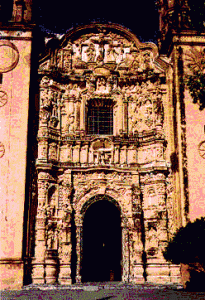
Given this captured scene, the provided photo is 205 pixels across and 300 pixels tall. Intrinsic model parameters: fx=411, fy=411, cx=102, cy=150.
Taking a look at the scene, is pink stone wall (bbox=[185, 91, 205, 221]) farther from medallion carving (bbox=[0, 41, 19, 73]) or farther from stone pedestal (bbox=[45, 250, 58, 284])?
medallion carving (bbox=[0, 41, 19, 73])

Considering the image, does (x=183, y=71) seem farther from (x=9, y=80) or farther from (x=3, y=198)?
(x=3, y=198)

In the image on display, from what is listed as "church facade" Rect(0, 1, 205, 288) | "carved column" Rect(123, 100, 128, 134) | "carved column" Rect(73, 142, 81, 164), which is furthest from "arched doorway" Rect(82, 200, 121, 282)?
"carved column" Rect(123, 100, 128, 134)

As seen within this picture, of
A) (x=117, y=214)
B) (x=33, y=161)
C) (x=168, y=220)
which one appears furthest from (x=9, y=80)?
(x=168, y=220)

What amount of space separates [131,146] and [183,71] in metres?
4.01

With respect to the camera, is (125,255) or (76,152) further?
(76,152)

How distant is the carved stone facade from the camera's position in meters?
16.8

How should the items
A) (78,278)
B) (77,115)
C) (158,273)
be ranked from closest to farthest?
1. (158,273)
2. (78,278)
3. (77,115)

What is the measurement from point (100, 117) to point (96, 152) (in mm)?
1974

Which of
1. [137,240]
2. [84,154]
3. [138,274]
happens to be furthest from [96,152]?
[138,274]

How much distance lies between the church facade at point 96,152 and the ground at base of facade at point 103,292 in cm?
62

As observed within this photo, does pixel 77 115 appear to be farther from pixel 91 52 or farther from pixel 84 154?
pixel 91 52

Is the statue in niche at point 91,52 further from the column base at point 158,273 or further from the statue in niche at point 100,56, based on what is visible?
the column base at point 158,273

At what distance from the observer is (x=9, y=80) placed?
17.7 m

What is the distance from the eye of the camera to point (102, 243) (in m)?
18.2
